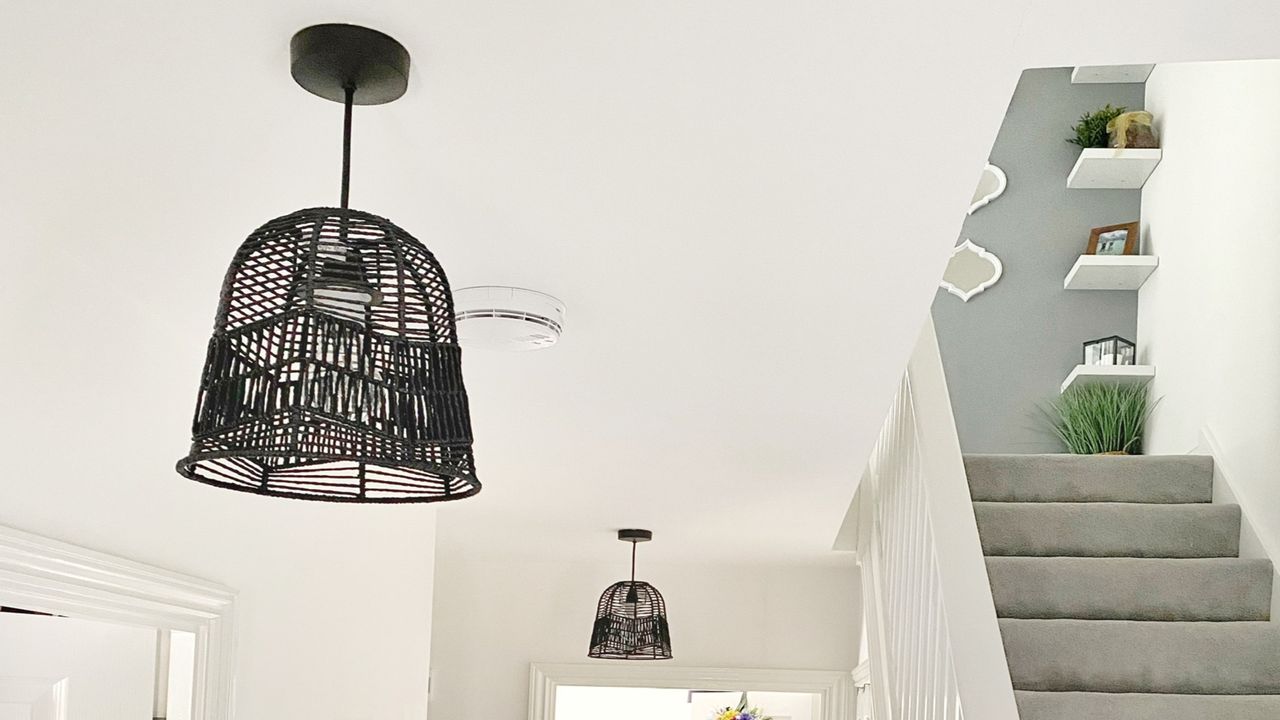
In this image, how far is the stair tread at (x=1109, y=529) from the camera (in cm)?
383

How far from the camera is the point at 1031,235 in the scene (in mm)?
5512

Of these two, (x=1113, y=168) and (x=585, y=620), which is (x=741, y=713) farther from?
(x=1113, y=168)

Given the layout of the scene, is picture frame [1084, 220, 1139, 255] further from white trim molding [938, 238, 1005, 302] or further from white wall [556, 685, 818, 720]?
white wall [556, 685, 818, 720]

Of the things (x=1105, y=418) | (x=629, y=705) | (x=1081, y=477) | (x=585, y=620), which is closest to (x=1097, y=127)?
(x=1105, y=418)

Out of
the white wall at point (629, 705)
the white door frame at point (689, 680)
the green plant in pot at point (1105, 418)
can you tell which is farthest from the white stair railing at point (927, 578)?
the white wall at point (629, 705)

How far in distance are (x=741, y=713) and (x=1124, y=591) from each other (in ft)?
16.4

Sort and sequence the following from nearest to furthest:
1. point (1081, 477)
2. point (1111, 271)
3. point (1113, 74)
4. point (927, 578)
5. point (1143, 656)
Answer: point (927, 578) < point (1143, 656) < point (1081, 477) < point (1111, 271) < point (1113, 74)

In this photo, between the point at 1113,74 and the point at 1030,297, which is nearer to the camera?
the point at 1113,74

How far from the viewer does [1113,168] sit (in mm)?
5168

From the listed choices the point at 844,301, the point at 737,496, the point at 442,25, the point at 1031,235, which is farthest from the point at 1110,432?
the point at 442,25

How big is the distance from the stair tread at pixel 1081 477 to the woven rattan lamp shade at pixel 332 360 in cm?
323

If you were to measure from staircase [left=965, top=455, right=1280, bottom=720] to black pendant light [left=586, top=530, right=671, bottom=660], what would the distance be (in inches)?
78.4

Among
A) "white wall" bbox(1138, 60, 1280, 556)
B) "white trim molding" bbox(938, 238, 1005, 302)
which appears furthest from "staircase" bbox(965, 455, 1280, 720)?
"white trim molding" bbox(938, 238, 1005, 302)

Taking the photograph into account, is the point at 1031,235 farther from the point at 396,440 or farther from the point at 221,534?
the point at 396,440
